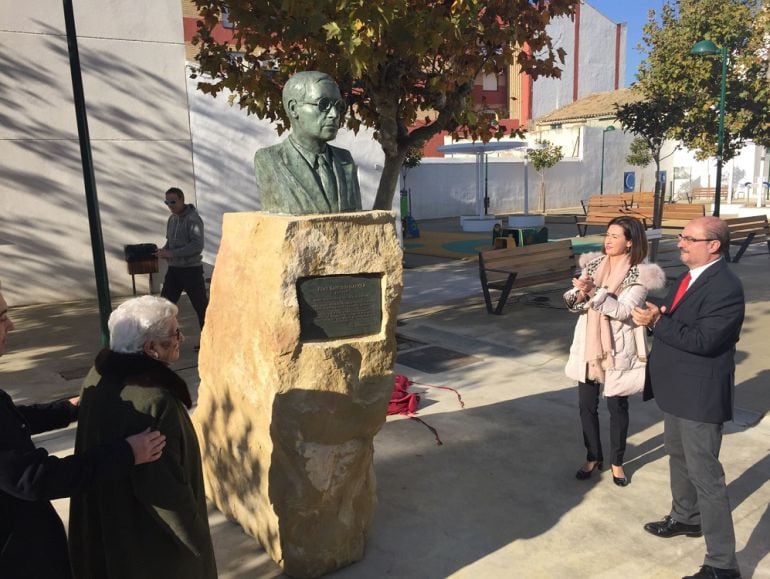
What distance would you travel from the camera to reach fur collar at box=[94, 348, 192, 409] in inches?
84.2

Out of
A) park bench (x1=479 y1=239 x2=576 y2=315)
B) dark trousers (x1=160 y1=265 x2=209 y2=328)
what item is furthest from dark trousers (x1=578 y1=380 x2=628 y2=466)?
park bench (x1=479 y1=239 x2=576 y2=315)

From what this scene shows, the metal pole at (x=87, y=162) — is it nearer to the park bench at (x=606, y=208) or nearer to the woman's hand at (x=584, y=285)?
the woman's hand at (x=584, y=285)

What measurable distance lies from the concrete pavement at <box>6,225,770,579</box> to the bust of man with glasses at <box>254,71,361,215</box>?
5.95ft

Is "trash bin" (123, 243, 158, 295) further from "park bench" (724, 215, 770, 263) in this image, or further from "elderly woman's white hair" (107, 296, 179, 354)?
"park bench" (724, 215, 770, 263)

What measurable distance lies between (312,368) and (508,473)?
1805 millimetres

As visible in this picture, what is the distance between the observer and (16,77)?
9.46 metres

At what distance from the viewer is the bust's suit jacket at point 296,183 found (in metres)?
3.25

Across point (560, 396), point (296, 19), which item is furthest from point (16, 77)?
point (560, 396)

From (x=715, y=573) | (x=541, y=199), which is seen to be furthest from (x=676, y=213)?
(x=715, y=573)

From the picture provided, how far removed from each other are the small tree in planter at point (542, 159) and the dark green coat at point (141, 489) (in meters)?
25.1

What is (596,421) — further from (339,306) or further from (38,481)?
(38,481)

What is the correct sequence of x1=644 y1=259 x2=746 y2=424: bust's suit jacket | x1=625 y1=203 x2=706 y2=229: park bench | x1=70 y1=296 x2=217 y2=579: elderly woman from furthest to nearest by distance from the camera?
x1=625 y1=203 x2=706 y2=229: park bench < x1=644 y1=259 x2=746 y2=424: bust's suit jacket < x1=70 y1=296 x2=217 y2=579: elderly woman

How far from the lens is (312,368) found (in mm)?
3061

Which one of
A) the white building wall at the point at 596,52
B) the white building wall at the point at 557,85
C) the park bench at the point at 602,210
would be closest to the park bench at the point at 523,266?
the park bench at the point at 602,210
